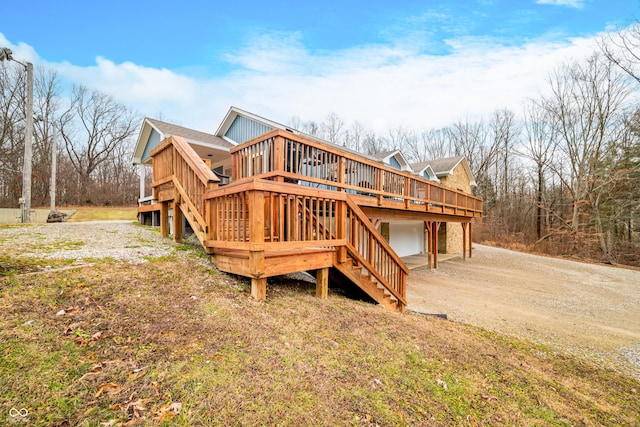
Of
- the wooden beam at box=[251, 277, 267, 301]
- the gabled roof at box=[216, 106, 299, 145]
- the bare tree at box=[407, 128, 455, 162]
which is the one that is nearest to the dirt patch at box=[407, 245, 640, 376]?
the wooden beam at box=[251, 277, 267, 301]

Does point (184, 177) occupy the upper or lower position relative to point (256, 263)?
upper

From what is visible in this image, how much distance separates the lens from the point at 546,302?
8812mm

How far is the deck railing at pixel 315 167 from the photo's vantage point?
526 centimetres

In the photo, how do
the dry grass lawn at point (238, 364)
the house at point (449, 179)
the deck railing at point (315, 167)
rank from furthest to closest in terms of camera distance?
the house at point (449, 179)
the deck railing at point (315, 167)
the dry grass lawn at point (238, 364)

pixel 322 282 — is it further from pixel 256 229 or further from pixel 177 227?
pixel 177 227

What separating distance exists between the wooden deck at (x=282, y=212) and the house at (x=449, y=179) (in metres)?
11.5

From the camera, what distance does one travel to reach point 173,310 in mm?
3025

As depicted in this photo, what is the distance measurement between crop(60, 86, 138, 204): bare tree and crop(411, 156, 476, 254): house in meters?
→ 28.3

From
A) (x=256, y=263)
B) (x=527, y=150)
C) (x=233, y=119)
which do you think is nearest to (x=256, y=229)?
(x=256, y=263)

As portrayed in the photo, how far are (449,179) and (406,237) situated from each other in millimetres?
6171

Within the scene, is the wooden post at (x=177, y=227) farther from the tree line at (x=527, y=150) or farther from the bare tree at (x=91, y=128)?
the bare tree at (x=91, y=128)

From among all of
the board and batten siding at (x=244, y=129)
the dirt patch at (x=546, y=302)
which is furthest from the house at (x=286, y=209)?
the board and batten siding at (x=244, y=129)

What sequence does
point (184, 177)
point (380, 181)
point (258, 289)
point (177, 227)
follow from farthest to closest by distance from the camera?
point (380, 181) → point (177, 227) → point (184, 177) → point (258, 289)

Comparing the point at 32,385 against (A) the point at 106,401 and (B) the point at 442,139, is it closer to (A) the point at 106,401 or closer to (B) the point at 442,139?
(A) the point at 106,401
